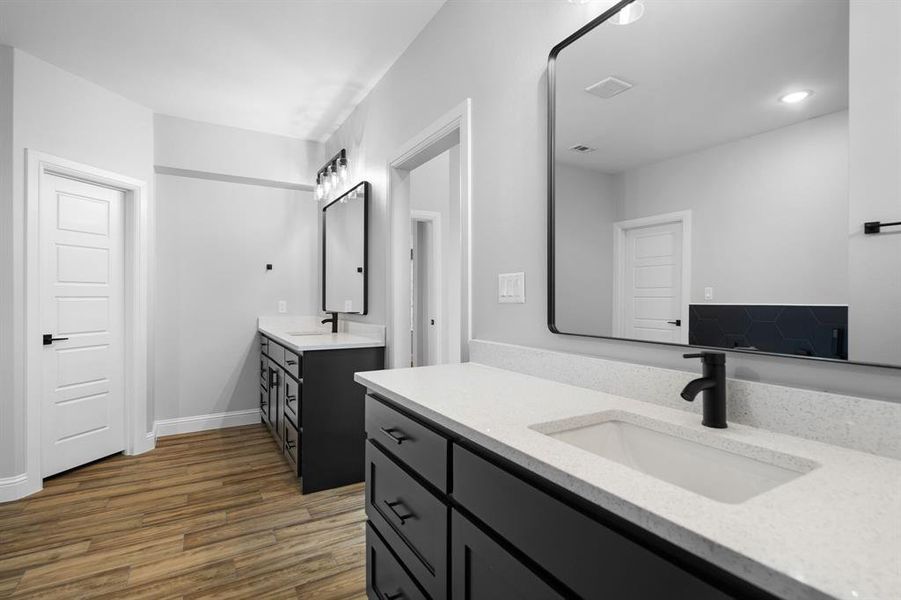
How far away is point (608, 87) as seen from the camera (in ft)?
4.48

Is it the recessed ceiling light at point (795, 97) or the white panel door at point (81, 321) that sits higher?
the recessed ceiling light at point (795, 97)

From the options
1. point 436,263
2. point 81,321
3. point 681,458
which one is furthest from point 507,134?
point 81,321

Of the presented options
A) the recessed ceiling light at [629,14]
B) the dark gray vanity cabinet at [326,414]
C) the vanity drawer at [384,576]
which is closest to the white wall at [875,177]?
the recessed ceiling light at [629,14]

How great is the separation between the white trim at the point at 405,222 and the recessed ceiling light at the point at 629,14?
0.86 meters

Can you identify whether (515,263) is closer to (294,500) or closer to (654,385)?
(654,385)

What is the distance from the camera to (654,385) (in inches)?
46.5

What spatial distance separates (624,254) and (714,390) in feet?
1.61

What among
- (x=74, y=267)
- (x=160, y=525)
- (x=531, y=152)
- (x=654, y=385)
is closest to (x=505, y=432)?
(x=654, y=385)

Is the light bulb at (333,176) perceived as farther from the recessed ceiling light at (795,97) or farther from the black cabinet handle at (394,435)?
the recessed ceiling light at (795,97)

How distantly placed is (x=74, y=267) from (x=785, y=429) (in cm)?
399

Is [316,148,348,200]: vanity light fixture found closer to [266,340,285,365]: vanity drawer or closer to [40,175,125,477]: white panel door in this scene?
[266,340,285,365]: vanity drawer

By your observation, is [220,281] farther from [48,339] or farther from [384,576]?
[384,576]

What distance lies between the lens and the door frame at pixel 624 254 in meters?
1.14

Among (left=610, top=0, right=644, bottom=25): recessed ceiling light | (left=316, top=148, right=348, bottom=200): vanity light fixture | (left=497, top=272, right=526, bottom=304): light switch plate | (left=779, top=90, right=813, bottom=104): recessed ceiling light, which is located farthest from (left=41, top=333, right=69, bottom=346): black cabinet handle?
(left=779, top=90, right=813, bottom=104): recessed ceiling light
